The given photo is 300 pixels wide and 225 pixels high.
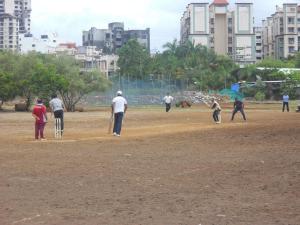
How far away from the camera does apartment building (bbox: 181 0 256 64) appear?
142m

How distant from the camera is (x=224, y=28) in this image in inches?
5812

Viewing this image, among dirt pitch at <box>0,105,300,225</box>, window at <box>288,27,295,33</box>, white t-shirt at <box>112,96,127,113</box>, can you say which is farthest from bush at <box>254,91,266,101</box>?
window at <box>288,27,295,33</box>

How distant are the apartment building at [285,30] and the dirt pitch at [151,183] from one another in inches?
5459

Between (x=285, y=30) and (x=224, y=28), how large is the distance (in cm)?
1704

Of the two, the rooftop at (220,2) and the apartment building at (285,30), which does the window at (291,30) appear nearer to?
the apartment building at (285,30)

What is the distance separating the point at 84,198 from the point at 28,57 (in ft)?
192

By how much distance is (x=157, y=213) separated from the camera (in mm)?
8039

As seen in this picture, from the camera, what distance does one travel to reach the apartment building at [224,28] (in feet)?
467

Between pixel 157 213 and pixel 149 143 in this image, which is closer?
pixel 157 213

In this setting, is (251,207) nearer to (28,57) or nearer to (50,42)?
(28,57)

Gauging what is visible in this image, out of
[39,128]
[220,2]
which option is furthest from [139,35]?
[39,128]

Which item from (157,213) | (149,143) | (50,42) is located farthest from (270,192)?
(50,42)

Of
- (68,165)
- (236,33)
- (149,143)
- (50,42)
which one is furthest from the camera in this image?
(50,42)

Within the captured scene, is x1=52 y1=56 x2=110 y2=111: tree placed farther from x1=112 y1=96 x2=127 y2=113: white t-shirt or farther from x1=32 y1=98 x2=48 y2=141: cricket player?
x1=32 y1=98 x2=48 y2=141: cricket player
